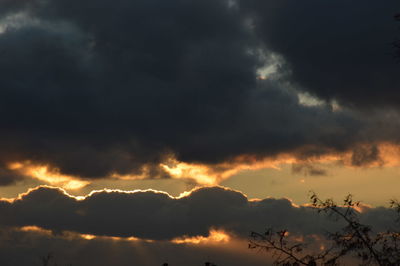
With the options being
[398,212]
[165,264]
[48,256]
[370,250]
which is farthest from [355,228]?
[48,256]

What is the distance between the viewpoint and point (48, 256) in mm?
130250

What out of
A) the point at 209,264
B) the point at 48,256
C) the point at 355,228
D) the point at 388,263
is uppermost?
the point at 48,256

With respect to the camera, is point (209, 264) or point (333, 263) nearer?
point (333, 263)

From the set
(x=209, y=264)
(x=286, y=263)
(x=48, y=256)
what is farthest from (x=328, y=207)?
(x=48, y=256)

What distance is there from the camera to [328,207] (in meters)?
17.7

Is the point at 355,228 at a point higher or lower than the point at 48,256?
lower

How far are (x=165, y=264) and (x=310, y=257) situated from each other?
54485 mm

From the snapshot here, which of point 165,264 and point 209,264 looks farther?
point 165,264

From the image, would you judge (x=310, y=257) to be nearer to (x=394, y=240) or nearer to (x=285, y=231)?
(x=285, y=231)

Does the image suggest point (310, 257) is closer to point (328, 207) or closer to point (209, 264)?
point (328, 207)

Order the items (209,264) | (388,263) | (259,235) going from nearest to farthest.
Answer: (388,263), (259,235), (209,264)

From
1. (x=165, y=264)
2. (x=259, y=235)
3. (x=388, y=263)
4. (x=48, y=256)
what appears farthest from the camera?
(x=48, y=256)

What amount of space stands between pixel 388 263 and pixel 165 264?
55704mm

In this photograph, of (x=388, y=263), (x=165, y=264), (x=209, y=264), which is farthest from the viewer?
(x=165, y=264)
